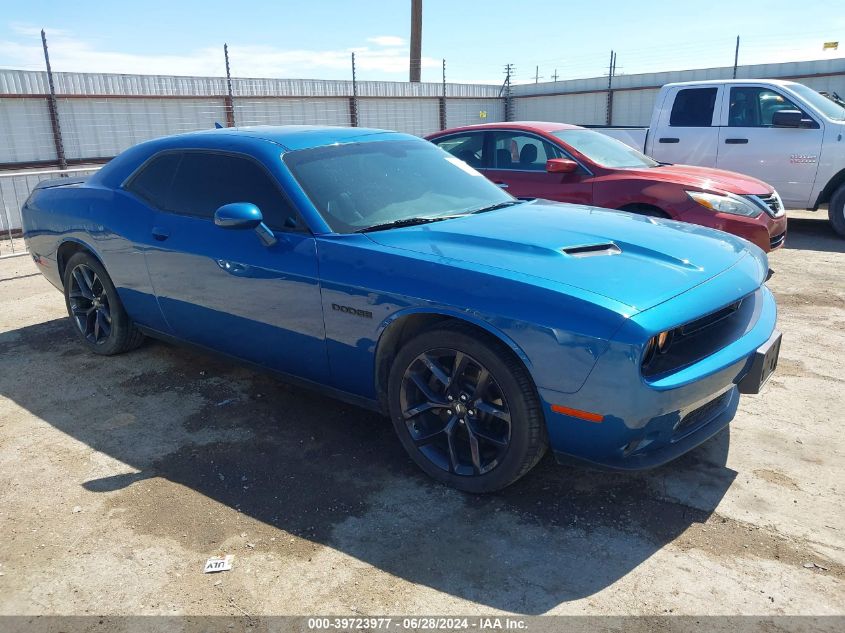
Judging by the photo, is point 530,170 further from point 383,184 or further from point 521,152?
point 383,184

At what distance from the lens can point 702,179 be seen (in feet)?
22.4

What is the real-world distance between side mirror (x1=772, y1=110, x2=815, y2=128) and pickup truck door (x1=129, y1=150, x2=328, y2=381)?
7349 millimetres

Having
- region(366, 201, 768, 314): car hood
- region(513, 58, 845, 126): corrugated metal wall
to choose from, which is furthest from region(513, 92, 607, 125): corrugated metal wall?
region(366, 201, 768, 314): car hood

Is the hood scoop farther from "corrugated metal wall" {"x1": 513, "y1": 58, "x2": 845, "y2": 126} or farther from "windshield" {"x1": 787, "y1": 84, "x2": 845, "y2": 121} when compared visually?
"corrugated metal wall" {"x1": 513, "y1": 58, "x2": 845, "y2": 126}

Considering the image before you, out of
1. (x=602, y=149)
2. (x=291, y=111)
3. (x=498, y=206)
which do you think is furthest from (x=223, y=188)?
(x=291, y=111)

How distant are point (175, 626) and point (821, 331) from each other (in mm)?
4959

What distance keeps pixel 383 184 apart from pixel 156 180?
1638mm

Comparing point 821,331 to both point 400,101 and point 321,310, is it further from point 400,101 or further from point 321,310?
point 400,101

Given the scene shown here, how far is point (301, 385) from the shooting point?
381 cm

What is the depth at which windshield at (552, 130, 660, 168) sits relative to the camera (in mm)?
7100

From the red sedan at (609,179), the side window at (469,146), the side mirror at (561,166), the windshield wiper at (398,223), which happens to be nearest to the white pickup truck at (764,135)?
the red sedan at (609,179)

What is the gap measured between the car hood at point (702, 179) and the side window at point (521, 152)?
841 mm

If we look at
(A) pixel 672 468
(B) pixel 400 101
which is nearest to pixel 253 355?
(A) pixel 672 468

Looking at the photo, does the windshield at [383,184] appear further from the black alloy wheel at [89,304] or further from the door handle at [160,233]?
the black alloy wheel at [89,304]
